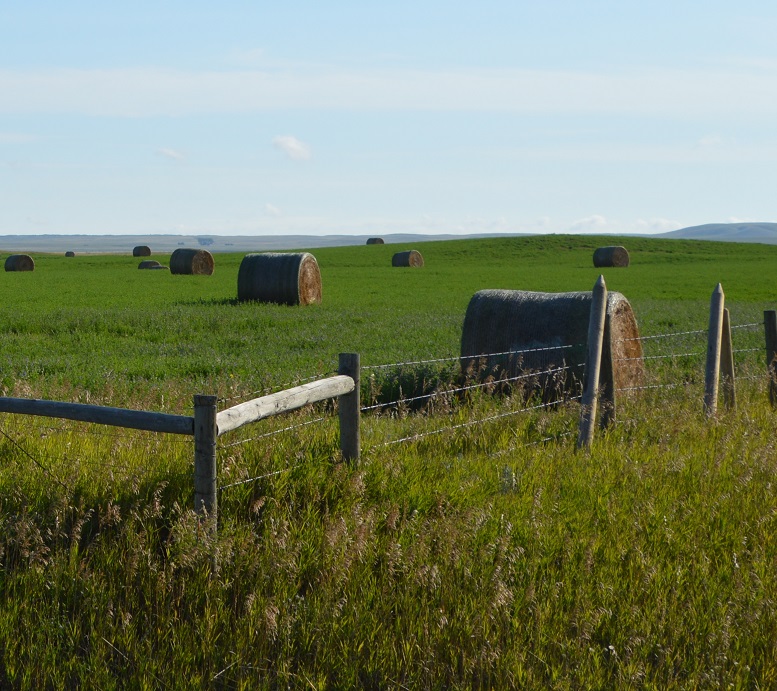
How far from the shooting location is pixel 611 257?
2185 inches

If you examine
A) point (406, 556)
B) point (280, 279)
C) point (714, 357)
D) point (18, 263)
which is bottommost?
point (406, 556)

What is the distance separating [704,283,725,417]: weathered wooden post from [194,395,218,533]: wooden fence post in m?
5.81

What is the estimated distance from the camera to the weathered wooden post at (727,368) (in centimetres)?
994

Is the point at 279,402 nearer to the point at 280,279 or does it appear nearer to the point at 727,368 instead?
the point at 727,368

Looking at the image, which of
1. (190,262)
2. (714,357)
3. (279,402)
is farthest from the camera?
(190,262)

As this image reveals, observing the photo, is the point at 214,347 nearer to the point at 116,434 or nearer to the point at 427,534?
the point at 116,434

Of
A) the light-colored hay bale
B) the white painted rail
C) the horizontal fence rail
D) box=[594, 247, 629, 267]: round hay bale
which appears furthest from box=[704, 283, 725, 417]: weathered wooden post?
box=[594, 247, 629, 267]: round hay bale

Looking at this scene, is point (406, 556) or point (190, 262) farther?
point (190, 262)

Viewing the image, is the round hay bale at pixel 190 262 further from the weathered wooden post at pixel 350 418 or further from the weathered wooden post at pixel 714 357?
the weathered wooden post at pixel 350 418

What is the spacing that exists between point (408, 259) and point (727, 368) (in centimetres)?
4767

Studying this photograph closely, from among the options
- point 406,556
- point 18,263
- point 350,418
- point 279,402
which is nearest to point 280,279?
point 350,418

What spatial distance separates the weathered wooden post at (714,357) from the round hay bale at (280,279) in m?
17.6

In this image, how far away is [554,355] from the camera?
11055mm

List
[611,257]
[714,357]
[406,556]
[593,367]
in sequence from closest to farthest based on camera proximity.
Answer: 1. [406,556]
2. [593,367]
3. [714,357]
4. [611,257]
